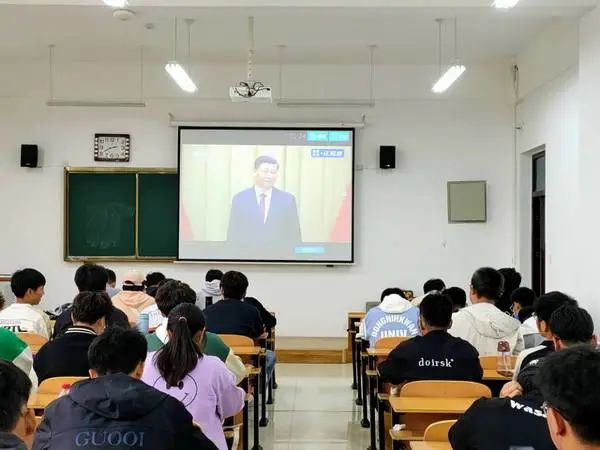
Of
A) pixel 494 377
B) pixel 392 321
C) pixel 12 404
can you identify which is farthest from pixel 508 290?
pixel 12 404

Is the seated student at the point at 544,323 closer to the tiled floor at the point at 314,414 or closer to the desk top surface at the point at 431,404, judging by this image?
the desk top surface at the point at 431,404

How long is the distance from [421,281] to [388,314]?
12.2 ft

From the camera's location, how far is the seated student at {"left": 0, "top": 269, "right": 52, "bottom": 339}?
14.0 ft

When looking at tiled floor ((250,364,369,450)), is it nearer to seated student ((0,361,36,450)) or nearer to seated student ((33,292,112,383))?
seated student ((33,292,112,383))

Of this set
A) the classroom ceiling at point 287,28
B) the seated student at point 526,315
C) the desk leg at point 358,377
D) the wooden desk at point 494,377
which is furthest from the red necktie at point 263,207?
the wooden desk at point 494,377

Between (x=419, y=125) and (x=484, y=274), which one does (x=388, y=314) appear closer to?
(x=484, y=274)

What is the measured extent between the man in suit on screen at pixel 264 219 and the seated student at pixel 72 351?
17.0 feet

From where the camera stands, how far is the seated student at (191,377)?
2.64 metres

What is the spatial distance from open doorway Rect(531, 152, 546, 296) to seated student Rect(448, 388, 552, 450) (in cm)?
625

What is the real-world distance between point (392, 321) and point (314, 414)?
1121 millimetres

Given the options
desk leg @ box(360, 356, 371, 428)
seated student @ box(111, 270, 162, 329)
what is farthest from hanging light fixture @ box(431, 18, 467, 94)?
seated student @ box(111, 270, 162, 329)

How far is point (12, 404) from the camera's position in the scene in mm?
1564

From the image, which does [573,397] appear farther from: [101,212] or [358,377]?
[101,212]

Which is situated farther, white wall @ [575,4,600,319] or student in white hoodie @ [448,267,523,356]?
white wall @ [575,4,600,319]
